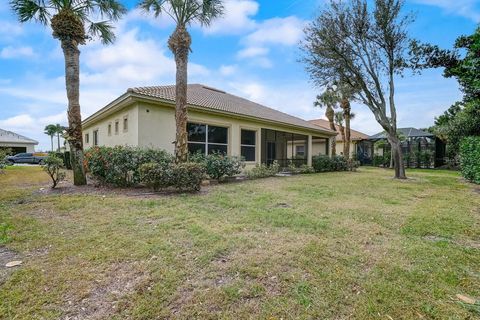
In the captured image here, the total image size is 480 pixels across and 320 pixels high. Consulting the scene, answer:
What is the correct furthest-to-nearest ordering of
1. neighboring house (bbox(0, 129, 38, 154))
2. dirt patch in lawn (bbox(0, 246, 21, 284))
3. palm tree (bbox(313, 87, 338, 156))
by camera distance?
neighboring house (bbox(0, 129, 38, 154)) < palm tree (bbox(313, 87, 338, 156)) < dirt patch in lawn (bbox(0, 246, 21, 284))

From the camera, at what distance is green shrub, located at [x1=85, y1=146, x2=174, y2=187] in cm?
841

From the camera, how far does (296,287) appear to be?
2.66 metres

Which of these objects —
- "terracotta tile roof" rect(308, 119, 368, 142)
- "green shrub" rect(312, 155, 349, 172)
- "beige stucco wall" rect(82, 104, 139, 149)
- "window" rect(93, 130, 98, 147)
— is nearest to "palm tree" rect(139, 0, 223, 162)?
"beige stucco wall" rect(82, 104, 139, 149)

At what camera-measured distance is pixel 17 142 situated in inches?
1364

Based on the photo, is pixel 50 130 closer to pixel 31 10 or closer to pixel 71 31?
pixel 31 10

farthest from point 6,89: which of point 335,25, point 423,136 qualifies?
point 423,136

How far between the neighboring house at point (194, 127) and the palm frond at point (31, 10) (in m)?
3.64

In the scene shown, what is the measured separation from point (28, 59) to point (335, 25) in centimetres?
1458

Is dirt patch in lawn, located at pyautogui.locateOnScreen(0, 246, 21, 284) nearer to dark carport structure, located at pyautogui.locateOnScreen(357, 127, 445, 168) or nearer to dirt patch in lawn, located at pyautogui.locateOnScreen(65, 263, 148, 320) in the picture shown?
dirt patch in lawn, located at pyautogui.locateOnScreen(65, 263, 148, 320)


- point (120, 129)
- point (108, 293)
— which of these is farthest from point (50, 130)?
point (108, 293)

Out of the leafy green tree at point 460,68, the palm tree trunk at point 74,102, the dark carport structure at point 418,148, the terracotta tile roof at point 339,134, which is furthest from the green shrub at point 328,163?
the palm tree trunk at point 74,102

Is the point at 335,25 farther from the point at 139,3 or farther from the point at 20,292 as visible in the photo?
the point at 20,292

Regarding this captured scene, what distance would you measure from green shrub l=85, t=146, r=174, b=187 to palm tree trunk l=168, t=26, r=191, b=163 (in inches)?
22.0

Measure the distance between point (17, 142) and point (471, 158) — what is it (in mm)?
47802
